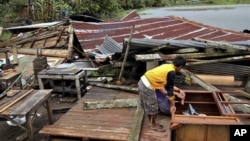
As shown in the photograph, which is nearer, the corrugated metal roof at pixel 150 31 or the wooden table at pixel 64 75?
the wooden table at pixel 64 75

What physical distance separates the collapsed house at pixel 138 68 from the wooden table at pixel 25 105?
406mm

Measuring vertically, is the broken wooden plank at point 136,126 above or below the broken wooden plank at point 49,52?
below

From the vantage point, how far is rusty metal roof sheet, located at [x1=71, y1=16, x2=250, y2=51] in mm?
11499

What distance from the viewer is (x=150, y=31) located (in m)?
12.6

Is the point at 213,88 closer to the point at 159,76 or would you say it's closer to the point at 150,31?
the point at 159,76

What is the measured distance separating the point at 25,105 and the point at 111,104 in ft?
6.27

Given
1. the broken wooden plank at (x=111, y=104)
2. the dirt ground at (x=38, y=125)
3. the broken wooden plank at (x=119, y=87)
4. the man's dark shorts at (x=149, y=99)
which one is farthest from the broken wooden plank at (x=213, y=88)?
the dirt ground at (x=38, y=125)

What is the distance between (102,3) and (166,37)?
14.2m

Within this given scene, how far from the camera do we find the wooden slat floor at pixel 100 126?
18.2 feet

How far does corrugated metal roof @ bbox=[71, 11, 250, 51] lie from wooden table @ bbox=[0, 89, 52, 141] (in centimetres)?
466

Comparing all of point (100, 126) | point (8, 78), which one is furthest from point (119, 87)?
point (8, 78)

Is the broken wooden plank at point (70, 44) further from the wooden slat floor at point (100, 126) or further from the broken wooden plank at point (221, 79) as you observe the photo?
the broken wooden plank at point (221, 79)

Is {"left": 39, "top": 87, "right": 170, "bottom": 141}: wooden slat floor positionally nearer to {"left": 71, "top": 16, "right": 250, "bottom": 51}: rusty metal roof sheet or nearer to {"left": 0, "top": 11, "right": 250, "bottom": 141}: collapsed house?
{"left": 0, "top": 11, "right": 250, "bottom": 141}: collapsed house

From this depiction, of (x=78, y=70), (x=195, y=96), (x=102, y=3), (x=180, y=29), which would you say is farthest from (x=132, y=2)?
(x=195, y=96)
